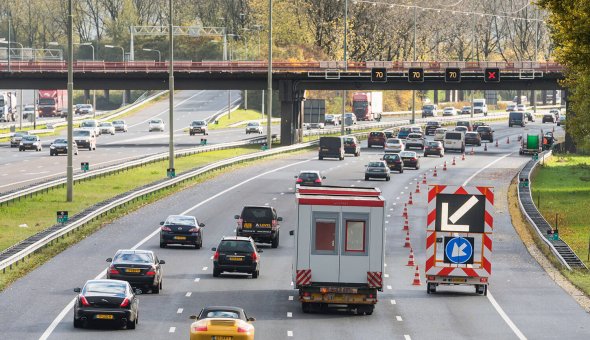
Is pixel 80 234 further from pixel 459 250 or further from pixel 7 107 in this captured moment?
pixel 7 107

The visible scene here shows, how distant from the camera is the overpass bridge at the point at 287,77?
127625 mm

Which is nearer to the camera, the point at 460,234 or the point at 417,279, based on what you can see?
the point at 460,234

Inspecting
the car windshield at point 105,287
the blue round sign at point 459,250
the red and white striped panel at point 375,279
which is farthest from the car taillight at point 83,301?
the blue round sign at point 459,250

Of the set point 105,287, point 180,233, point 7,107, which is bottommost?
point 180,233

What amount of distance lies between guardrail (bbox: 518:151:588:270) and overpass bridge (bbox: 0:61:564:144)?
3206cm

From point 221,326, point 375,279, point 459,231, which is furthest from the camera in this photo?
point 459,231

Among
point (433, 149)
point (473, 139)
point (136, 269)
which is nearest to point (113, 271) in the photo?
point (136, 269)

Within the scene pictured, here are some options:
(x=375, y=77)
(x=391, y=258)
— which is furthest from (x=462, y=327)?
(x=375, y=77)

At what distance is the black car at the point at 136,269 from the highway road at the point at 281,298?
55 cm

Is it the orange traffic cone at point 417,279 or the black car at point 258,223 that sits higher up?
the black car at point 258,223

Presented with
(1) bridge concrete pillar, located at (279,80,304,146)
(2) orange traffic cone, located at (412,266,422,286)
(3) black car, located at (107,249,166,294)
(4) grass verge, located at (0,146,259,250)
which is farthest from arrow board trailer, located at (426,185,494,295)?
(1) bridge concrete pillar, located at (279,80,304,146)

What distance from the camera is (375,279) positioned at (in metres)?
39.6

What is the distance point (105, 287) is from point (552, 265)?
2338 centimetres

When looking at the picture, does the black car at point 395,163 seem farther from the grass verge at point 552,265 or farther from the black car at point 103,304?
the black car at point 103,304
